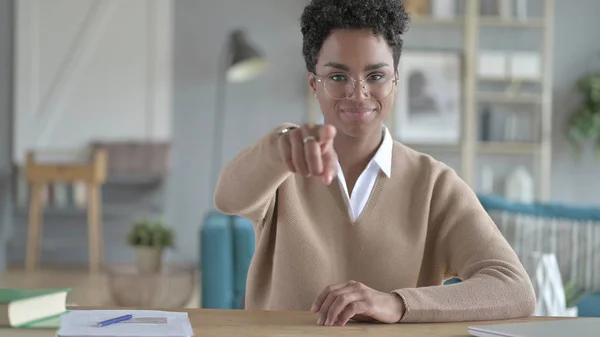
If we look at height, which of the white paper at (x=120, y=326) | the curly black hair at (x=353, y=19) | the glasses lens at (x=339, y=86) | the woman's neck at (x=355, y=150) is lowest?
the white paper at (x=120, y=326)

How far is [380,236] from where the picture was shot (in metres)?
1.56

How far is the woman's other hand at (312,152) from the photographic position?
1094 mm

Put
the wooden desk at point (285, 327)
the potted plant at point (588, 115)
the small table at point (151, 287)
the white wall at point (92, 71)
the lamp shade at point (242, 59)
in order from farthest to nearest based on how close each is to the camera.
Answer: the white wall at point (92, 71), the potted plant at point (588, 115), the lamp shade at point (242, 59), the small table at point (151, 287), the wooden desk at point (285, 327)

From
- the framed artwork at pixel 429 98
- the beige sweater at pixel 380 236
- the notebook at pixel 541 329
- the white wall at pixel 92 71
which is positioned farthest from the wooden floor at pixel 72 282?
the notebook at pixel 541 329

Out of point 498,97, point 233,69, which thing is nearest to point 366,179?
point 233,69

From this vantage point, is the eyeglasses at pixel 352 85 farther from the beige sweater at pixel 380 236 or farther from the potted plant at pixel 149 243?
the potted plant at pixel 149 243

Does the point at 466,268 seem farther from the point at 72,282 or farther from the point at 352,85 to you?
the point at 72,282

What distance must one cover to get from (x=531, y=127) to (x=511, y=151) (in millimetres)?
232

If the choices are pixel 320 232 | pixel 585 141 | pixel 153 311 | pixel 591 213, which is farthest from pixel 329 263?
pixel 585 141

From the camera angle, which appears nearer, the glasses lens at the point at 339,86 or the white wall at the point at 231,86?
the glasses lens at the point at 339,86

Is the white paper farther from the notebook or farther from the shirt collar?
the shirt collar

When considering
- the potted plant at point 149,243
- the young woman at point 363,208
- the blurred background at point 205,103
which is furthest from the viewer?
the blurred background at point 205,103

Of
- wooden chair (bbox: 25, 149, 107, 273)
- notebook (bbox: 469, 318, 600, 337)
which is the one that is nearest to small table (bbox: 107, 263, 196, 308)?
wooden chair (bbox: 25, 149, 107, 273)

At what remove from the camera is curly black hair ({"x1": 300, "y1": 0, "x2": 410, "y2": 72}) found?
1495 millimetres
